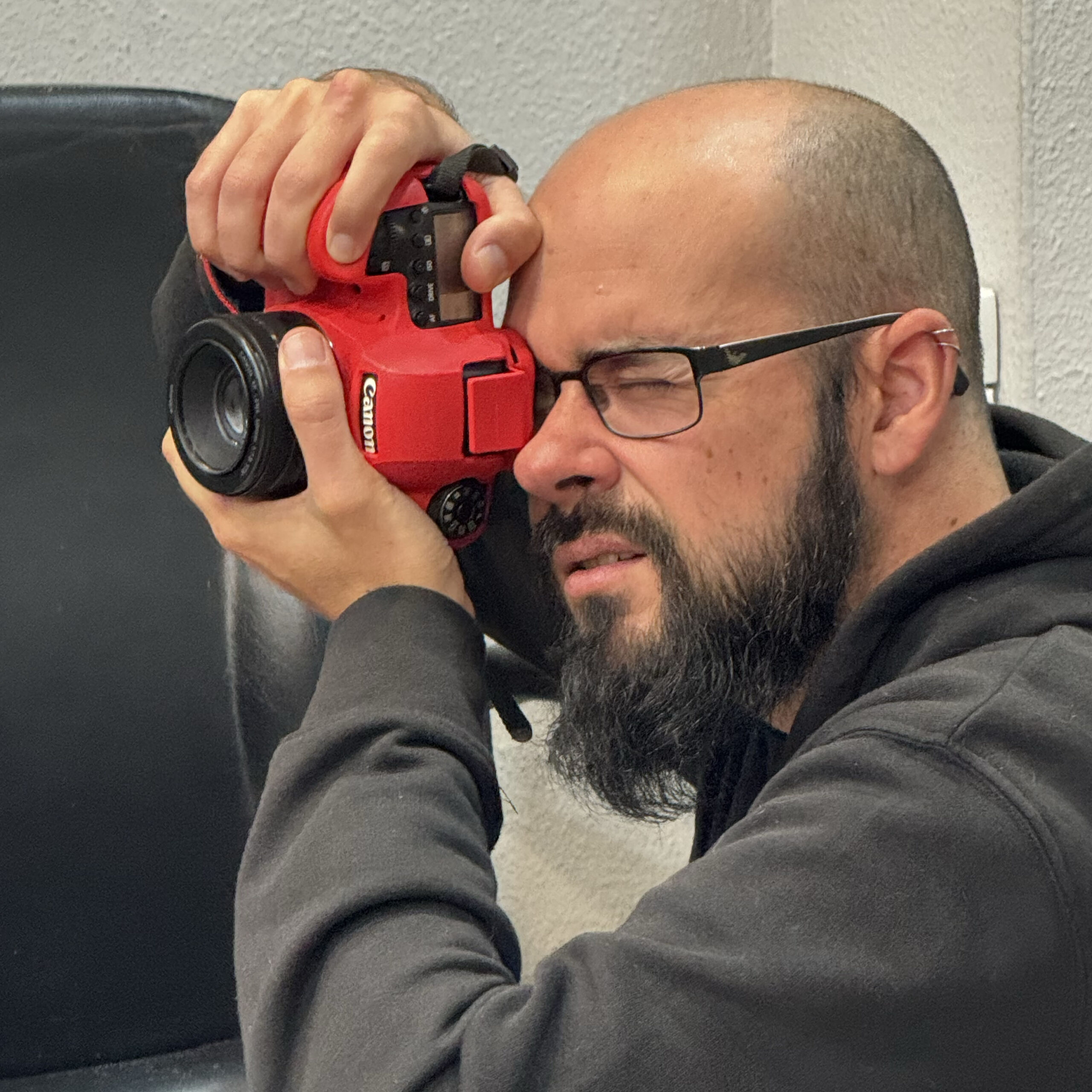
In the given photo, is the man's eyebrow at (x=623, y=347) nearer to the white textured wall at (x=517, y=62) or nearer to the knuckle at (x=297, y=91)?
the knuckle at (x=297, y=91)

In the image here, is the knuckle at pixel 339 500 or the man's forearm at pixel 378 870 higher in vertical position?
the knuckle at pixel 339 500

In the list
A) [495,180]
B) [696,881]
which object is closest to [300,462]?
[495,180]

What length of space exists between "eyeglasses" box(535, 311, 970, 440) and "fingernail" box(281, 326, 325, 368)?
0.14 metres

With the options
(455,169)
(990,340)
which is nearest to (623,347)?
(455,169)

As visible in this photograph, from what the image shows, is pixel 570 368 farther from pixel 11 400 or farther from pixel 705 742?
pixel 11 400

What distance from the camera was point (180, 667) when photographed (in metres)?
0.92

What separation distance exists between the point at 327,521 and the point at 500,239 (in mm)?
178

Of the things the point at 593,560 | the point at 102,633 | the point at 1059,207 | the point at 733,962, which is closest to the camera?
the point at 733,962

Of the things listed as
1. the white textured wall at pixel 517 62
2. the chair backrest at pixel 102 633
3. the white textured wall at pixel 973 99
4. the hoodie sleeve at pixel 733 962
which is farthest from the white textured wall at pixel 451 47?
the hoodie sleeve at pixel 733 962

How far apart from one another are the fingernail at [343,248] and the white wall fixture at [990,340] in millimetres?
→ 625

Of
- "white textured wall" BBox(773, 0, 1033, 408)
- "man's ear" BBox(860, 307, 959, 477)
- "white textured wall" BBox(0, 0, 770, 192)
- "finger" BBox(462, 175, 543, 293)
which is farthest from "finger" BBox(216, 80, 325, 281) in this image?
"white textured wall" BBox(773, 0, 1033, 408)

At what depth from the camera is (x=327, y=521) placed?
75 centimetres

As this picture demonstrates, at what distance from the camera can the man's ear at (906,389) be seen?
2.53 feet

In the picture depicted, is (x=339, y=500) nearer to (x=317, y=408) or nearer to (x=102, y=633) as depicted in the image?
(x=317, y=408)
